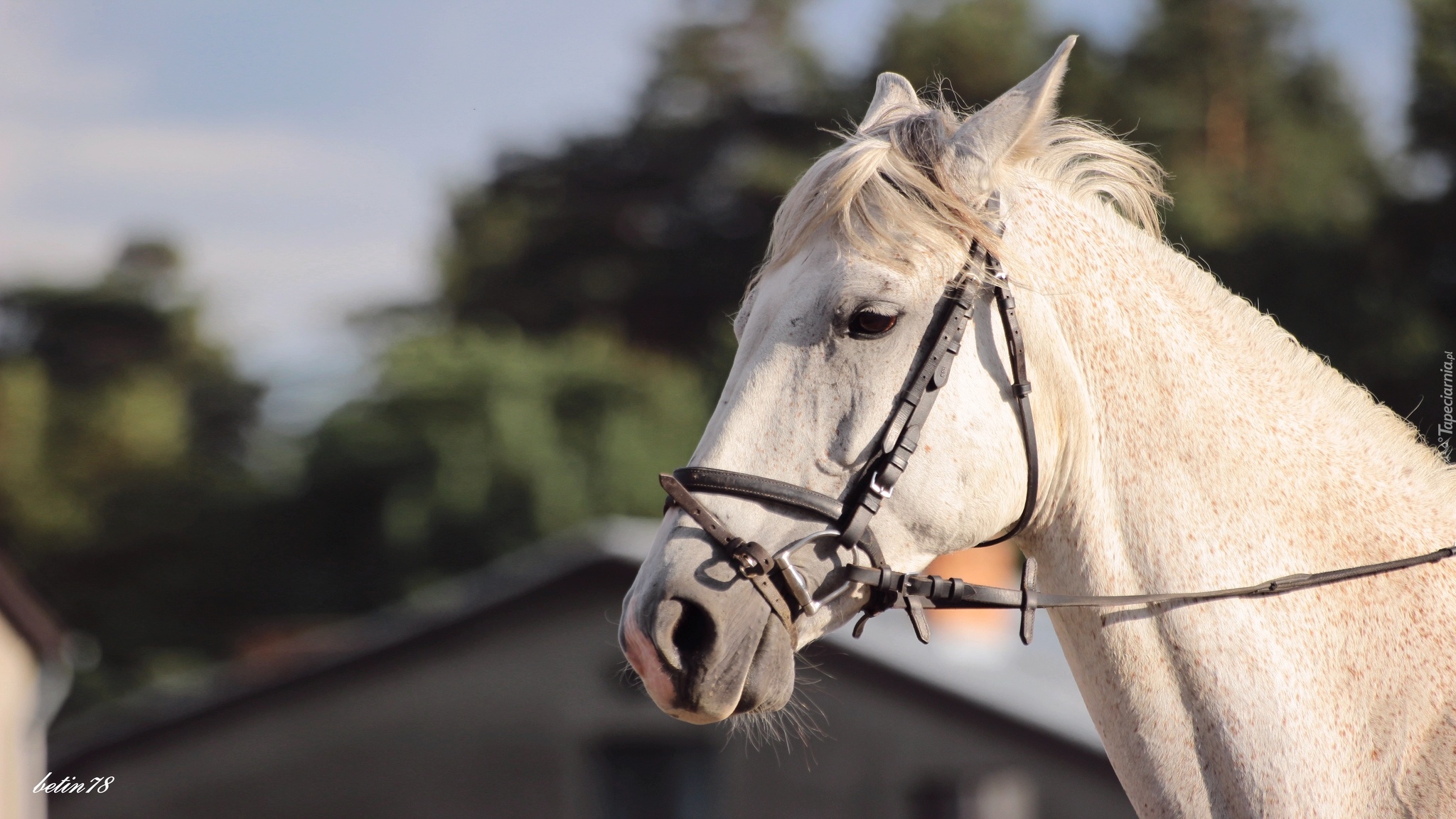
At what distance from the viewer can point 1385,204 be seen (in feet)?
101

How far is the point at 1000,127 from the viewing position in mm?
2832

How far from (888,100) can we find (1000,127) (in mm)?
612

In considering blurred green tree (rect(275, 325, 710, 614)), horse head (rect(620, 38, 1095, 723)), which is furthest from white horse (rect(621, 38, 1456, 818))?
blurred green tree (rect(275, 325, 710, 614))

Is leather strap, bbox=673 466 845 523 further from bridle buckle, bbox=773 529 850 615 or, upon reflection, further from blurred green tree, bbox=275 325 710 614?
blurred green tree, bbox=275 325 710 614

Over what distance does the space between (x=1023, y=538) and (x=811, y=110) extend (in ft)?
133

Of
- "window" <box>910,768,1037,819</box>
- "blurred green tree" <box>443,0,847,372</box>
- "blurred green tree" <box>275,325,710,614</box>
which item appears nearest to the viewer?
"window" <box>910,768,1037,819</box>

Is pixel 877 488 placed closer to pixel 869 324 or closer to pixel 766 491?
pixel 766 491

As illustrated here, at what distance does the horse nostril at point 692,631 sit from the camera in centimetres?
258

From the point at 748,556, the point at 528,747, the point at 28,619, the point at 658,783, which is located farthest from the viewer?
the point at 528,747

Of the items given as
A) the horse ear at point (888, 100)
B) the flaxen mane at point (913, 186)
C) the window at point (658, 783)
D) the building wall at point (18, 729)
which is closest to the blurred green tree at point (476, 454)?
the window at point (658, 783)

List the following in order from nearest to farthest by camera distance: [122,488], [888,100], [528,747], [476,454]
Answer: [888,100] → [528,747] → [476,454] → [122,488]

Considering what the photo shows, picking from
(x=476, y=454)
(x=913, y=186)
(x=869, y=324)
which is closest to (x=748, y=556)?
(x=869, y=324)

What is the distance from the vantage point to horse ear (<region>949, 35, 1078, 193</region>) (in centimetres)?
280

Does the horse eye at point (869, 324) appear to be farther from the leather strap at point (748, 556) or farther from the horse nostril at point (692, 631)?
the horse nostril at point (692, 631)
